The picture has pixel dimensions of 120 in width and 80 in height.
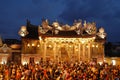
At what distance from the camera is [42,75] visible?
22453 mm

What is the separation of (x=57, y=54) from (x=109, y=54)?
9207 millimetres

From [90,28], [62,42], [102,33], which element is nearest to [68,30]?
[62,42]

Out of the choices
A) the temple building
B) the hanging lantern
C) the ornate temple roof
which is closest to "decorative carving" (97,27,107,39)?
the temple building

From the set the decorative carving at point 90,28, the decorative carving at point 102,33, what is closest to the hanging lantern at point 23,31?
the decorative carving at point 90,28

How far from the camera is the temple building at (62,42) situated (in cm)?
3647

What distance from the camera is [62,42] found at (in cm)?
3838

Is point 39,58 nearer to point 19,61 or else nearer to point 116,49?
point 19,61

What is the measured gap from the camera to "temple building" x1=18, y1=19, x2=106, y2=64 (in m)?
36.5

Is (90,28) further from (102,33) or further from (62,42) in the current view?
(62,42)

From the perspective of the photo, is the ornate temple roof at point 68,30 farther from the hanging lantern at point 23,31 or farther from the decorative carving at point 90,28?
the hanging lantern at point 23,31

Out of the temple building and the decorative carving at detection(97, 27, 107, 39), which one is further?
the decorative carving at detection(97, 27, 107, 39)

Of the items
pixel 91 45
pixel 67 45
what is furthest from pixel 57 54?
pixel 91 45

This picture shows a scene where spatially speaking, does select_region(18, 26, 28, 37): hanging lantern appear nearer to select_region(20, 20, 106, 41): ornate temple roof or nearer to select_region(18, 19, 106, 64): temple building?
select_region(18, 19, 106, 64): temple building

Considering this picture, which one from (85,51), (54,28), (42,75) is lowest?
(42,75)
